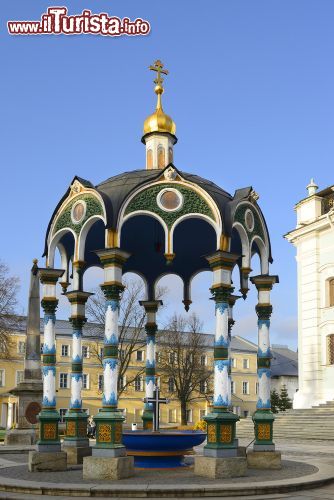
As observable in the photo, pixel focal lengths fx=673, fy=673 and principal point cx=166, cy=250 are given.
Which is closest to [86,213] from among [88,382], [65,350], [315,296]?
[315,296]

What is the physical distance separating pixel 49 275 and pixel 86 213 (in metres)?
1.95

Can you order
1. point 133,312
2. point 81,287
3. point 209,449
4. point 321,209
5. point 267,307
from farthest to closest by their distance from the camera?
point 133,312 → point 321,209 → point 81,287 → point 267,307 → point 209,449

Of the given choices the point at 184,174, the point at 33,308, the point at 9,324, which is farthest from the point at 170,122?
the point at 9,324

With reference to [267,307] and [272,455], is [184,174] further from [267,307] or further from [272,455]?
[272,455]

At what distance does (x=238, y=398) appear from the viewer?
7662cm

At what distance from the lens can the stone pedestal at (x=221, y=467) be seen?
1304 centimetres

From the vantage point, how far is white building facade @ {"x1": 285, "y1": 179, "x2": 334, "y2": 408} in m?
36.7

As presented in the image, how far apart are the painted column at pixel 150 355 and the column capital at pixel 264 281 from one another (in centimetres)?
360

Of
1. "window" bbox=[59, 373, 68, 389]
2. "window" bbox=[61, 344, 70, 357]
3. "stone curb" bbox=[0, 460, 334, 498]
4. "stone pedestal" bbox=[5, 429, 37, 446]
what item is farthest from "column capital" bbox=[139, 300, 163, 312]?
"window" bbox=[61, 344, 70, 357]

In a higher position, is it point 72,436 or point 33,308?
point 33,308

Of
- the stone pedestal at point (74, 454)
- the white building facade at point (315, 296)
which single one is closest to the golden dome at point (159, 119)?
the stone pedestal at point (74, 454)

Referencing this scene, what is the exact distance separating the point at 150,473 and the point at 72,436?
3255 millimetres

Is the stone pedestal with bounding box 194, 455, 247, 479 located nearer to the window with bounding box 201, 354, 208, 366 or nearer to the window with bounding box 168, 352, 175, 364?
the window with bounding box 168, 352, 175, 364

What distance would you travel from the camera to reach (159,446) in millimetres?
14625
